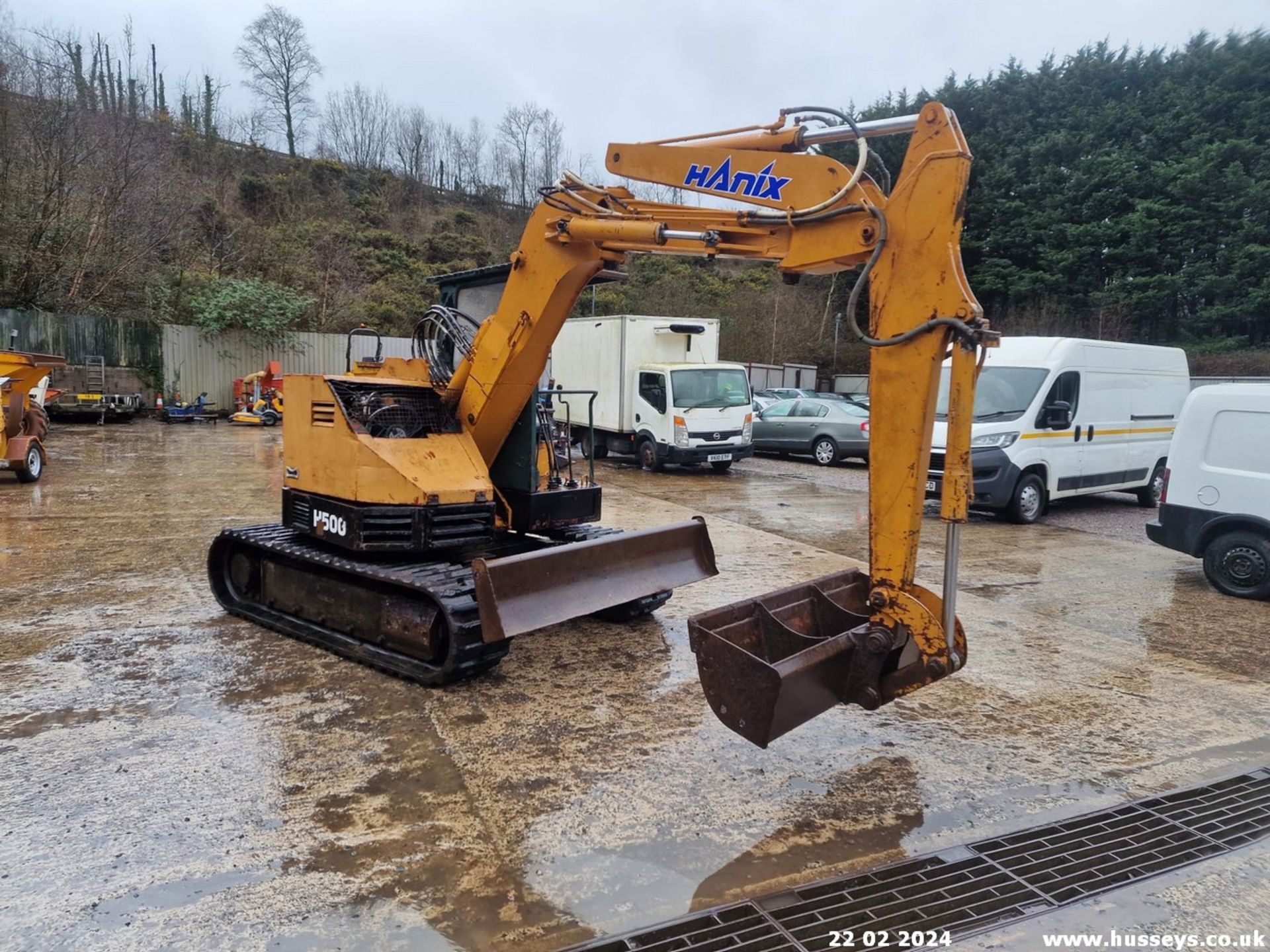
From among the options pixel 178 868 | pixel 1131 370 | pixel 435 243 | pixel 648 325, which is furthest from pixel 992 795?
pixel 435 243

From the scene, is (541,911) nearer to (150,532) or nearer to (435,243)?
(150,532)

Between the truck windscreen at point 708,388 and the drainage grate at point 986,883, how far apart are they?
40.1 feet

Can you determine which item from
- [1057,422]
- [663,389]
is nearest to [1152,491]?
[1057,422]

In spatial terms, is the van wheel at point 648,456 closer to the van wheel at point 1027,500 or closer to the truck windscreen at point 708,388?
the truck windscreen at point 708,388

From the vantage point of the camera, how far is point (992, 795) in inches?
156

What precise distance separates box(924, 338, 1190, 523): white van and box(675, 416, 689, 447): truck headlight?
4866mm

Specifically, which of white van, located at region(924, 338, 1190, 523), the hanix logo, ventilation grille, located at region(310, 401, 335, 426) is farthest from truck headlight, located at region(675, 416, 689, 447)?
the hanix logo

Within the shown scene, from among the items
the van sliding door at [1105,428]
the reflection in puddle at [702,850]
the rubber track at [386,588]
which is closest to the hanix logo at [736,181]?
the rubber track at [386,588]

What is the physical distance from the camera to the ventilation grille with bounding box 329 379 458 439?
18.9 feet

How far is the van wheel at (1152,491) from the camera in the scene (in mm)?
13211

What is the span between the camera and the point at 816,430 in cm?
1842

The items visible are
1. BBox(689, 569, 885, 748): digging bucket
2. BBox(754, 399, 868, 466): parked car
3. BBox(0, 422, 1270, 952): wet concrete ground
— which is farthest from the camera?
BBox(754, 399, 868, 466): parked car

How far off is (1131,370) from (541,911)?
12389 millimetres

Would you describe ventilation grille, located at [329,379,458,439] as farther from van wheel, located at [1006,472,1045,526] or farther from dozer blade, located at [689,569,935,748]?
van wheel, located at [1006,472,1045,526]
